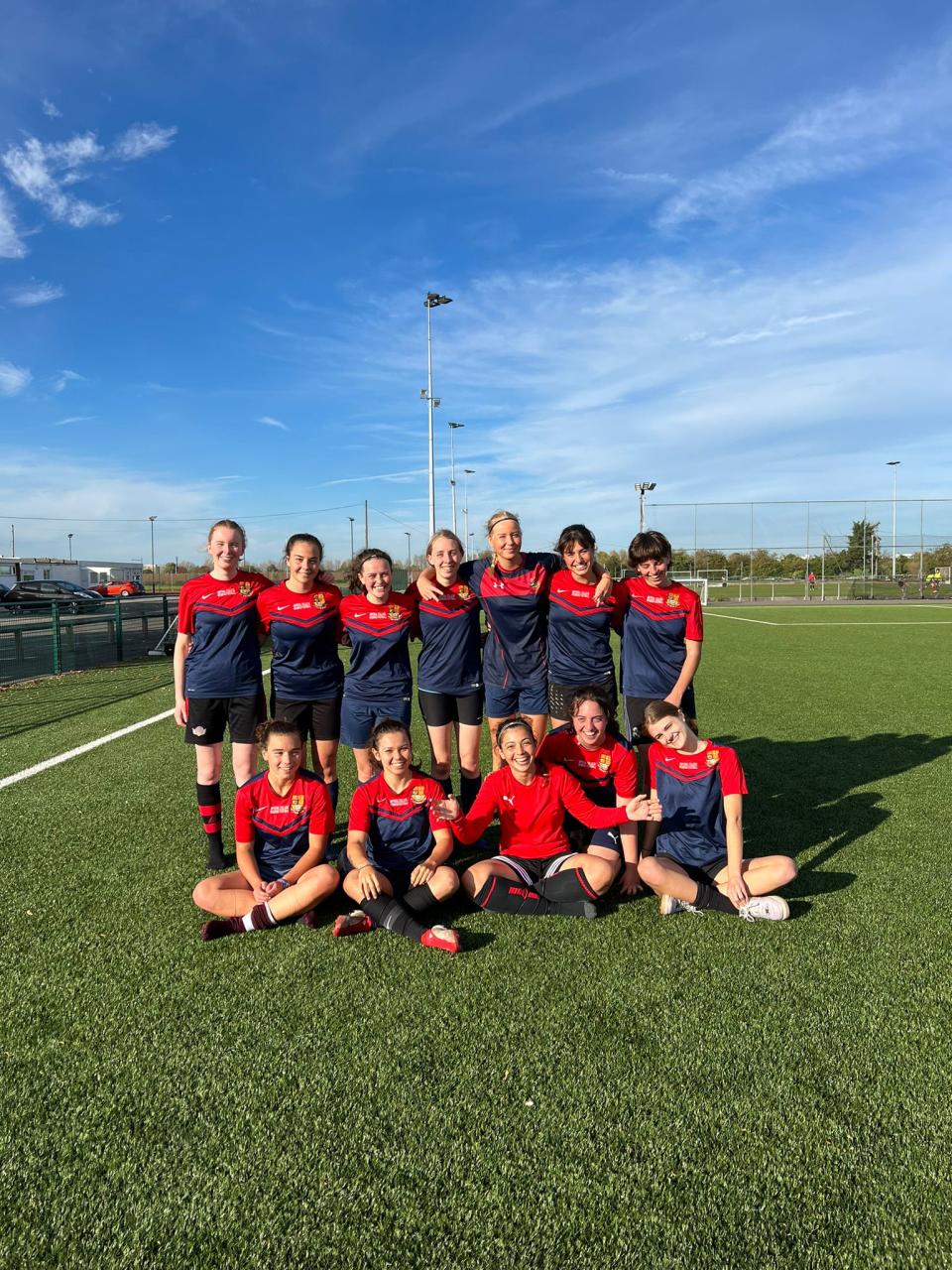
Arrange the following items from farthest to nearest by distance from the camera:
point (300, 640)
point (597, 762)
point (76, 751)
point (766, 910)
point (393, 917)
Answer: point (76, 751) → point (300, 640) → point (597, 762) → point (766, 910) → point (393, 917)

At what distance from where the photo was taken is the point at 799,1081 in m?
2.23

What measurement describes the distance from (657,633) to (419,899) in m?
1.95

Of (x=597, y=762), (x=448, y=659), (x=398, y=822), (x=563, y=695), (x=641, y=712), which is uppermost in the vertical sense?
(x=448, y=659)

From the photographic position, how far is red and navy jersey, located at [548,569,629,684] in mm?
4223

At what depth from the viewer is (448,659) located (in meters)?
4.23

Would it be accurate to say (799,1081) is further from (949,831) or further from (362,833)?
(949,831)

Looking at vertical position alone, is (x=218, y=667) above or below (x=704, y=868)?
above

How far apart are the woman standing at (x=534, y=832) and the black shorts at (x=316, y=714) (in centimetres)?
95

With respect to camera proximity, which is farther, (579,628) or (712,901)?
(579,628)

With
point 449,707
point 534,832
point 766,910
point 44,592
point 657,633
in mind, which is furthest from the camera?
point 44,592

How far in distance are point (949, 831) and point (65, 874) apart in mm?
4946

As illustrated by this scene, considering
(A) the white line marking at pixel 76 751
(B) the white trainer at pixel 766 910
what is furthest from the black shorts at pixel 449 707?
(A) the white line marking at pixel 76 751

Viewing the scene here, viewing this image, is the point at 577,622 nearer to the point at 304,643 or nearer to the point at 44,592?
the point at 304,643

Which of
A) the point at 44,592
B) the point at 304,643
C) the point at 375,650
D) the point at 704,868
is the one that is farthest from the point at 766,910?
the point at 44,592
